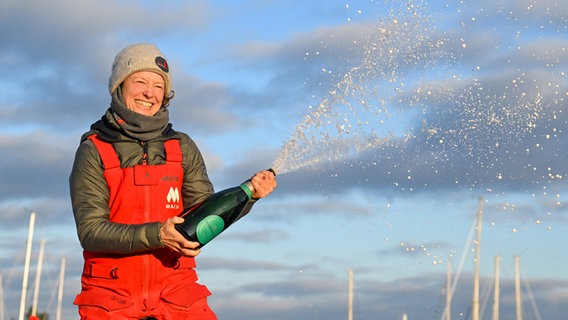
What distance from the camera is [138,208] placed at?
900cm

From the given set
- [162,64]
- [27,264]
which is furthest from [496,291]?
[162,64]

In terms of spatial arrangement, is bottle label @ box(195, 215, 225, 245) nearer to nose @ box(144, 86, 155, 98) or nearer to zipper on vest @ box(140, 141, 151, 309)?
zipper on vest @ box(140, 141, 151, 309)

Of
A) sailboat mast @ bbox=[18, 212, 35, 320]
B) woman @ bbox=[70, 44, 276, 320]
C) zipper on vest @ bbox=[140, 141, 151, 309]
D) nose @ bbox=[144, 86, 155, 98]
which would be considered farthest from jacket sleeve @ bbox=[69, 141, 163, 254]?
sailboat mast @ bbox=[18, 212, 35, 320]

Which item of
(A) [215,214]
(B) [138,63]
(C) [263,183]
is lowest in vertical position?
(A) [215,214]

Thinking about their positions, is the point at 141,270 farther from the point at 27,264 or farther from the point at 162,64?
the point at 27,264

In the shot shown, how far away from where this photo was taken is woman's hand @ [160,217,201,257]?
8.62m

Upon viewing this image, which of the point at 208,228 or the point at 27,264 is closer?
the point at 208,228

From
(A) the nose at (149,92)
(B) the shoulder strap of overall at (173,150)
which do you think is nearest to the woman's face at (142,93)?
(A) the nose at (149,92)

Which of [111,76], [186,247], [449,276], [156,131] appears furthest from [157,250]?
[449,276]

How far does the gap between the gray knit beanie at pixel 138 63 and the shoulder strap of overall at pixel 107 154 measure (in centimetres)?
60

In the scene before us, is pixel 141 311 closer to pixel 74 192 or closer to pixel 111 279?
pixel 111 279

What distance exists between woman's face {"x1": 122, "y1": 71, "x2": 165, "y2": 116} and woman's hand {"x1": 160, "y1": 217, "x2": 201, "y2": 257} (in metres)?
1.17

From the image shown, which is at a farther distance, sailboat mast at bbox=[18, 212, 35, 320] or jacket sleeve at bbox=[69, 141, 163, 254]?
sailboat mast at bbox=[18, 212, 35, 320]

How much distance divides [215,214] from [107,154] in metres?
1.04
